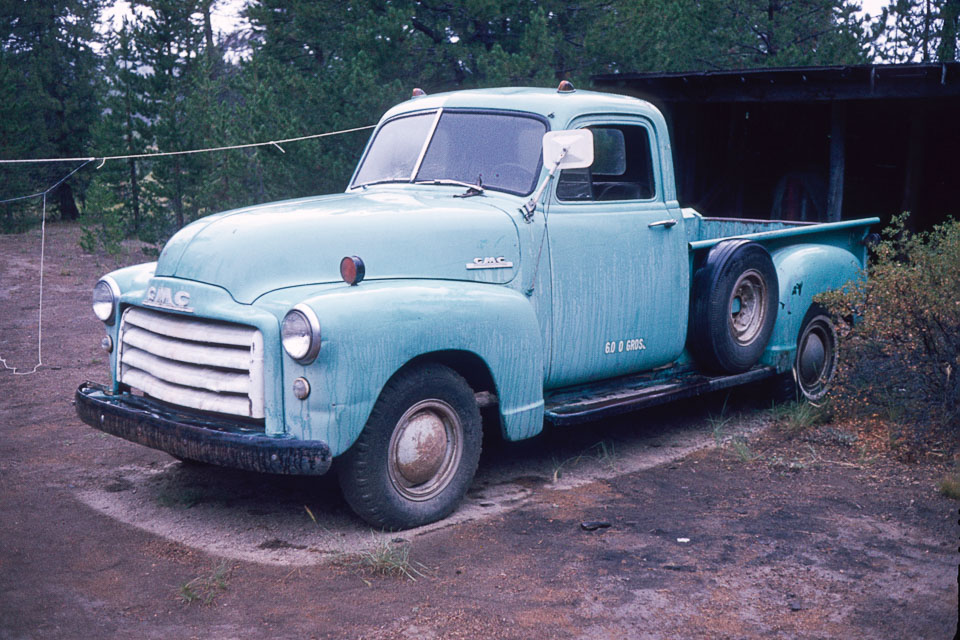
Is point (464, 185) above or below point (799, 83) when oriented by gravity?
below

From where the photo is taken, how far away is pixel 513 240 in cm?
489

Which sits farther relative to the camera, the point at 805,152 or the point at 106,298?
the point at 805,152

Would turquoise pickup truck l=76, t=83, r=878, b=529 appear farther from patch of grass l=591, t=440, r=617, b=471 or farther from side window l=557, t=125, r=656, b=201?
patch of grass l=591, t=440, r=617, b=471

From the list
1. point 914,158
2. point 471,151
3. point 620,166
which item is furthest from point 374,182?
point 914,158

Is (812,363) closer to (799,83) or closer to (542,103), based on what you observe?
(542,103)

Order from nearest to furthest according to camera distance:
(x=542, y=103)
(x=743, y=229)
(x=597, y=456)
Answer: (x=542, y=103) < (x=597, y=456) < (x=743, y=229)

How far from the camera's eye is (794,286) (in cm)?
646

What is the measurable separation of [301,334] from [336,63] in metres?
10.5

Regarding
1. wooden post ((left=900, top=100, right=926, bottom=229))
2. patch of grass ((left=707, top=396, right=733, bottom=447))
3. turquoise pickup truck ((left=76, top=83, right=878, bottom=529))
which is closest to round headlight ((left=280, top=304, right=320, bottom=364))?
turquoise pickup truck ((left=76, top=83, right=878, bottom=529))

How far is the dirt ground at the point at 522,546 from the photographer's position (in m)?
3.51

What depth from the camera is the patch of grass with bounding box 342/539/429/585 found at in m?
3.91

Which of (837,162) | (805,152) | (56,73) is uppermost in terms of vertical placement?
(56,73)

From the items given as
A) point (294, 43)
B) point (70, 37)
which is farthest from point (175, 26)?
point (70, 37)

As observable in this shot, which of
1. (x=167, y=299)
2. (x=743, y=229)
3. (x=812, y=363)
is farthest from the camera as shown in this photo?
(x=743, y=229)
